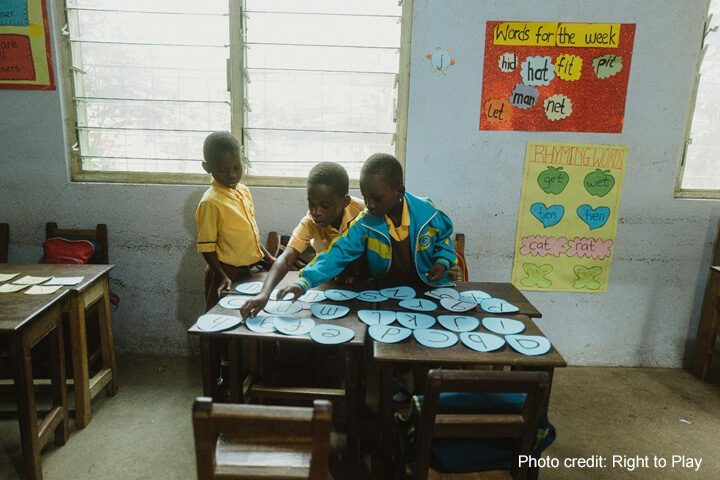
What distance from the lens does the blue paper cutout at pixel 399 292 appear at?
6.53 ft

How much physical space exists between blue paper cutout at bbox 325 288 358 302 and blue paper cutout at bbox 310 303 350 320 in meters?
0.08

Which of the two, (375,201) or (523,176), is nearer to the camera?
(375,201)

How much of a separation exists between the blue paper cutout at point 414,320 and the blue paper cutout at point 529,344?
0.96 feet

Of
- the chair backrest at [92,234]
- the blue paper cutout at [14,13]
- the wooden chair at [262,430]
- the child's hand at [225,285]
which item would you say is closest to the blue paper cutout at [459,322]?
the wooden chair at [262,430]

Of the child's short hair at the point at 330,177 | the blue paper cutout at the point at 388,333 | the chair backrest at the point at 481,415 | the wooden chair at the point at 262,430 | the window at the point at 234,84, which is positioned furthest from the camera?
the window at the point at 234,84

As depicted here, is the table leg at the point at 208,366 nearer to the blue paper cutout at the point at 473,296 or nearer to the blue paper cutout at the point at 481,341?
the blue paper cutout at the point at 481,341

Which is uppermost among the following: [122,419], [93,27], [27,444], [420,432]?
[93,27]

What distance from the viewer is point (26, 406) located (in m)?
1.77

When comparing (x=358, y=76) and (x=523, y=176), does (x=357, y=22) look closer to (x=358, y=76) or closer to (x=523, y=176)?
(x=358, y=76)

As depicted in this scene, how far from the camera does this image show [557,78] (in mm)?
2658

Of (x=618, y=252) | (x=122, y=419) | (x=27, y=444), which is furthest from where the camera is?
(x=618, y=252)

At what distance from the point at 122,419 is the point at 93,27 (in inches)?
90.7

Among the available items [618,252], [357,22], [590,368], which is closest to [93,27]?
[357,22]

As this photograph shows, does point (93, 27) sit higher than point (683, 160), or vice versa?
point (93, 27)
